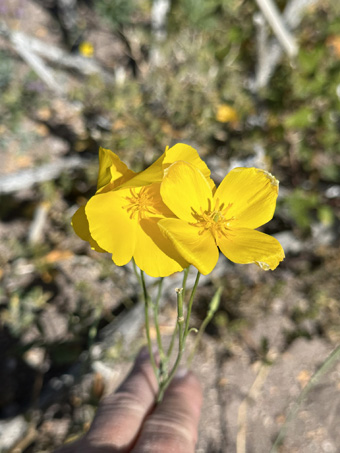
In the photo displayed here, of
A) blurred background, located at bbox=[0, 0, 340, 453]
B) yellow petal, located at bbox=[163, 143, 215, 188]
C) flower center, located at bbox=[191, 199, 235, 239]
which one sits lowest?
blurred background, located at bbox=[0, 0, 340, 453]

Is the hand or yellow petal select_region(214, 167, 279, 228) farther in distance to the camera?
the hand

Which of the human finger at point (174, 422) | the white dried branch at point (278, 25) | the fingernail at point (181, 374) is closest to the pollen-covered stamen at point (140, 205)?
the human finger at point (174, 422)

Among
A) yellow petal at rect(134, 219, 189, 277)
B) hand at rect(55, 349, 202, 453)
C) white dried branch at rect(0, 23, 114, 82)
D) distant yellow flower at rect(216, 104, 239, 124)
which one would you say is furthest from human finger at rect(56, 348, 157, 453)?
white dried branch at rect(0, 23, 114, 82)

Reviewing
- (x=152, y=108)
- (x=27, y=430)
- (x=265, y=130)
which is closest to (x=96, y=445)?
(x=27, y=430)

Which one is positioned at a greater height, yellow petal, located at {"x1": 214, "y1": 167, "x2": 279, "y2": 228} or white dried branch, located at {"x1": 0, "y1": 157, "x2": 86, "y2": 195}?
yellow petal, located at {"x1": 214, "y1": 167, "x2": 279, "y2": 228}

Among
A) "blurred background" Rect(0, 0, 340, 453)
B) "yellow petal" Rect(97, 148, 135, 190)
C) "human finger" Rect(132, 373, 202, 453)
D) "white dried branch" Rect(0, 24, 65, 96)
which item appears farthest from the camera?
"white dried branch" Rect(0, 24, 65, 96)

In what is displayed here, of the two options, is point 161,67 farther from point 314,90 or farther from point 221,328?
point 221,328

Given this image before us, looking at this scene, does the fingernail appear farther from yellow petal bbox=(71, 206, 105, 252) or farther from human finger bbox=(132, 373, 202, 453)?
yellow petal bbox=(71, 206, 105, 252)
